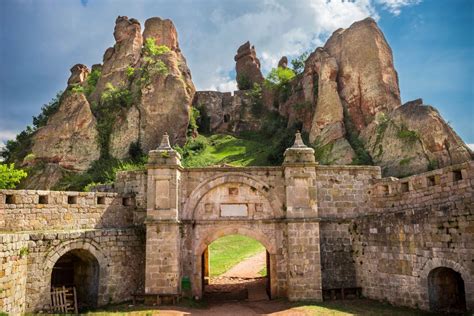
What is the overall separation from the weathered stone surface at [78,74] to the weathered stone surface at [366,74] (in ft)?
98.3

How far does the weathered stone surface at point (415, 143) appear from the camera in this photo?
24.4 meters

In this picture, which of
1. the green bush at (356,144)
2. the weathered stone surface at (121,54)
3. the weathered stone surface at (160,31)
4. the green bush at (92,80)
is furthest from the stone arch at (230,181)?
the weathered stone surface at (160,31)

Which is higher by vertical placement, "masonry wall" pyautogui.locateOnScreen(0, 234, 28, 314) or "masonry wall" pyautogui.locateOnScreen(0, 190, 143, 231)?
"masonry wall" pyautogui.locateOnScreen(0, 190, 143, 231)

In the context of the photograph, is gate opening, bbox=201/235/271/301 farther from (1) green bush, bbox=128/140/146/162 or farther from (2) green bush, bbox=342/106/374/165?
(1) green bush, bbox=128/140/146/162

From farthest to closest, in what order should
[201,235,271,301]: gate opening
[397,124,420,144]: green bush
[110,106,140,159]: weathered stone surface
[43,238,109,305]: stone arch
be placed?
[110,106,140,159]: weathered stone surface → [397,124,420,144]: green bush → [201,235,271,301]: gate opening → [43,238,109,305]: stone arch

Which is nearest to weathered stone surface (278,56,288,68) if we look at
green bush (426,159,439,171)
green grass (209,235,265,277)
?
green grass (209,235,265,277)

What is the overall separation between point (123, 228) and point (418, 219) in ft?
34.0

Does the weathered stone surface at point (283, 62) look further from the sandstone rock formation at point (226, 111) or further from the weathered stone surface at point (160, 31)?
the weathered stone surface at point (160, 31)

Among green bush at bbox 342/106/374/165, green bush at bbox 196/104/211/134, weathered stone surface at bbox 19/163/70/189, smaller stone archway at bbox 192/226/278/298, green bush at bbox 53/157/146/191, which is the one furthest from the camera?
green bush at bbox 196/104/211/134

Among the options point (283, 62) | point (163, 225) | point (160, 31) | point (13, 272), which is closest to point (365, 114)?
point (283, 62)

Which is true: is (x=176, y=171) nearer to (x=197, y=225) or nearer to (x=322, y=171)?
(x=197, y=225)

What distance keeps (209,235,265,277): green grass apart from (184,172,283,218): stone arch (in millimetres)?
7220

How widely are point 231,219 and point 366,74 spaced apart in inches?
864

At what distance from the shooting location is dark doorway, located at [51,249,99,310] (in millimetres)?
13891
